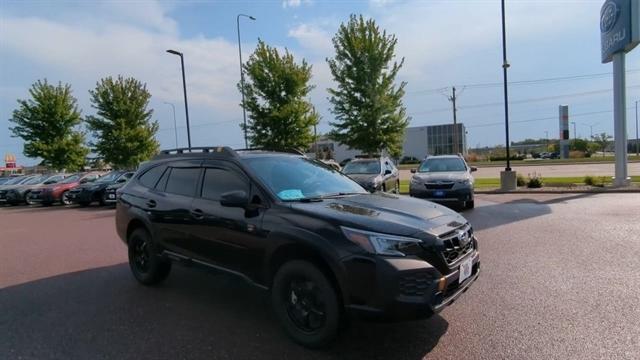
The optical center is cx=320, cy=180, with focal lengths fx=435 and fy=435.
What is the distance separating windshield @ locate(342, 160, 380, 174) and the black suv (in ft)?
30.6

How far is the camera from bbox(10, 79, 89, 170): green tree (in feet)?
103

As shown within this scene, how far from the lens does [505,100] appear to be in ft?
66.8

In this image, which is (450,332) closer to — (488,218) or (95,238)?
(488,218)

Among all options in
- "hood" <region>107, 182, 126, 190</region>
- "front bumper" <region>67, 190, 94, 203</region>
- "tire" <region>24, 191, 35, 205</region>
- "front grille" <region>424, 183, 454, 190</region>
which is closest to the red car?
"tire" <region>24, 191, 35, 205</region>

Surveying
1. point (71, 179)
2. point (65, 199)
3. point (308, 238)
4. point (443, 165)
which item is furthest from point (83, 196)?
point (308, 238)

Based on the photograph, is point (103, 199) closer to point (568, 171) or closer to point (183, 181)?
point (183, 181)

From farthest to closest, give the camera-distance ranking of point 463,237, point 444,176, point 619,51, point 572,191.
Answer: point 619,51 < point 572,191 < point 444,176 < point 463,237

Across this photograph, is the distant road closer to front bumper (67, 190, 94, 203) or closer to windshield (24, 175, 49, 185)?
front bumper (67, 190, 94, 203)

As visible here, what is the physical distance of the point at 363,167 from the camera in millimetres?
15242

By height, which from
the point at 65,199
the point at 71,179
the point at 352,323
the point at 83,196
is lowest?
the point at 352,323

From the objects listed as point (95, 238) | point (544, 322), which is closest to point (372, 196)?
point (544, 322)

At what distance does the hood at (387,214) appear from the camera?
3623mm

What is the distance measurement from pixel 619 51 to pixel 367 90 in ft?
36.1

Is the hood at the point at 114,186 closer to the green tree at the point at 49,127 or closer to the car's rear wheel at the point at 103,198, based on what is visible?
the car's rear wheel at the point at 103,198
